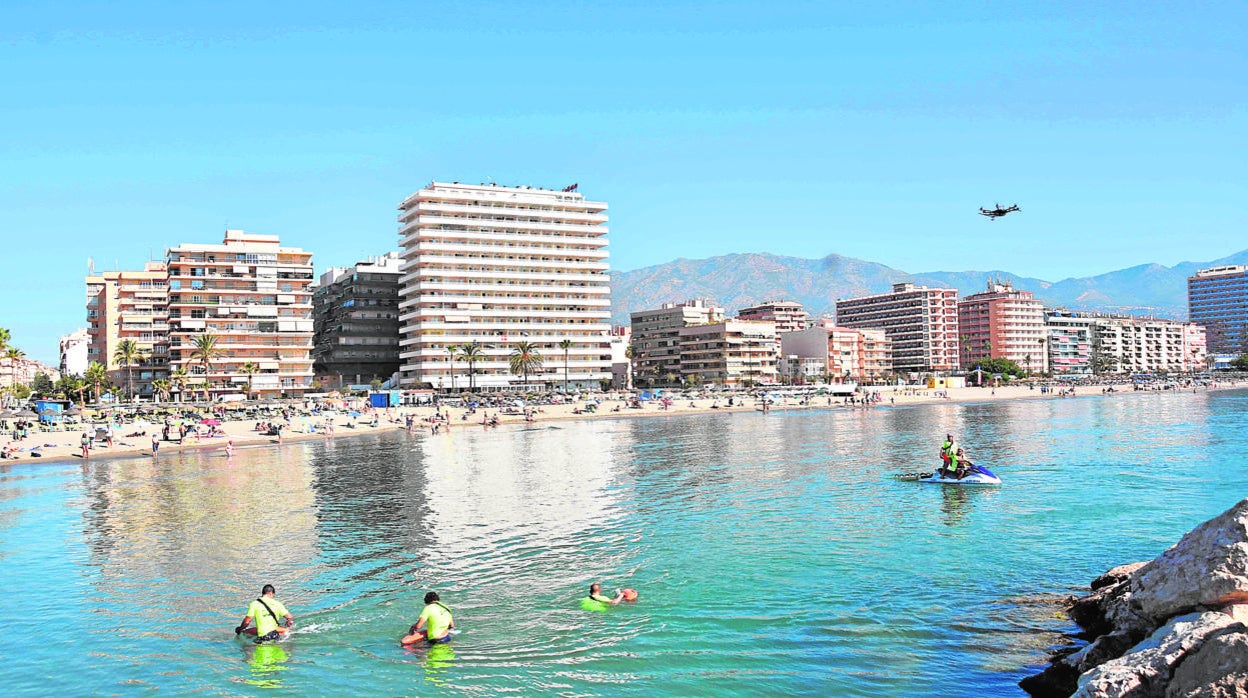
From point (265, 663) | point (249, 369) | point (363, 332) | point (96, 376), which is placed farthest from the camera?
point (363, 332)

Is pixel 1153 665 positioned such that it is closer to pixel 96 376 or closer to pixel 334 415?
pixel 334 415

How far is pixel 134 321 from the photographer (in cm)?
13438

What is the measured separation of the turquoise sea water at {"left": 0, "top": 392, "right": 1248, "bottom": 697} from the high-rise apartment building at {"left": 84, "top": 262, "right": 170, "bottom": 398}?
8995cm

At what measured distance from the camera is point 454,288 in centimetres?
13300

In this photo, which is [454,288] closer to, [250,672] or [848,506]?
[848,506]

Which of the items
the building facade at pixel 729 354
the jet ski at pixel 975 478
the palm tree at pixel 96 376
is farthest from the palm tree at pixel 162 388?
the jet ski at pixel 975 478

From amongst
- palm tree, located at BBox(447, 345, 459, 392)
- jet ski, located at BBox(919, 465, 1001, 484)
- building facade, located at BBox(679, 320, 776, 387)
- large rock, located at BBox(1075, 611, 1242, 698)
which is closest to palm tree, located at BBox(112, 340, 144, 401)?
palm tree, located at BBox(447, 345, 459, 392)

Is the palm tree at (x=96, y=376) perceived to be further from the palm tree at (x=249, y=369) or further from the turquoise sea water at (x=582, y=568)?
the turquoise sea water at (x=582, y=568)

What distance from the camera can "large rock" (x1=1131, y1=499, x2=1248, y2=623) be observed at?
38.3 ft

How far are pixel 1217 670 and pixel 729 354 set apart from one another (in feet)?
518

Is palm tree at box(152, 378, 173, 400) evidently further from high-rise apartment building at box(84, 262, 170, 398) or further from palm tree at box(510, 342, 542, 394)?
palm tree at box(510, 342, 542, 394)

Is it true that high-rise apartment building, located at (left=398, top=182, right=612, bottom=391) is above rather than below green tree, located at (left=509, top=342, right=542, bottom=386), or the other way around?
above

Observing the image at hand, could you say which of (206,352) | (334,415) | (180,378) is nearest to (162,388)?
(180,378)

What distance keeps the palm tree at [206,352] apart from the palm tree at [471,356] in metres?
33.5
